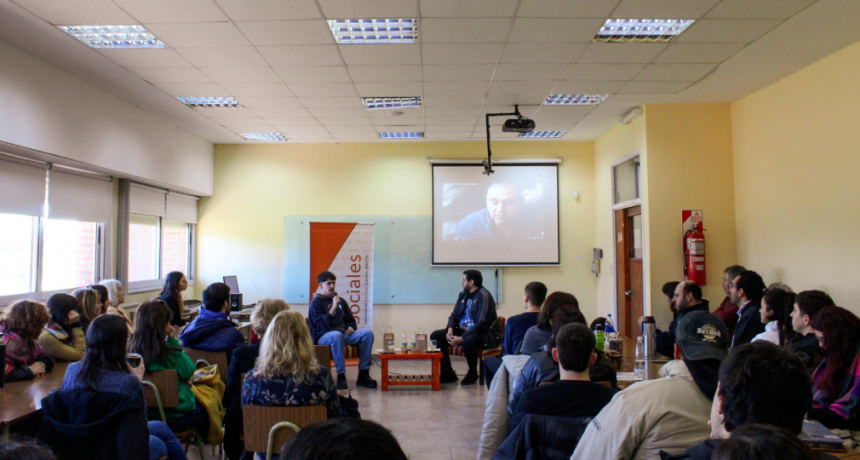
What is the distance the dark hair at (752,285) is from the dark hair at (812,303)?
1.20m

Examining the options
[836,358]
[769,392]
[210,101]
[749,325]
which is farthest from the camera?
[210,101]

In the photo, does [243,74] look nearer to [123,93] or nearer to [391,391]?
[123,93]

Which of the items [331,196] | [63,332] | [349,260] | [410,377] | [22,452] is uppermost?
[331,196]

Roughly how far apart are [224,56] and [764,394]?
4339 mm

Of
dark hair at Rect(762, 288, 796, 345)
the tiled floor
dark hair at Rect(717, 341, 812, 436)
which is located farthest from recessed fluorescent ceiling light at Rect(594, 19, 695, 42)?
the tiled floor

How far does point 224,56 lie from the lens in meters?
4.21

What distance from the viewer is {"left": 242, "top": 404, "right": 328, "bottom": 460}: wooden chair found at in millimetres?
2396

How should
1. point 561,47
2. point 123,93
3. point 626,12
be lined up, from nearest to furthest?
point 626,12 → point 561,47 → point 123,93

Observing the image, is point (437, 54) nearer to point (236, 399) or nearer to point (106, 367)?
point (236, 399)

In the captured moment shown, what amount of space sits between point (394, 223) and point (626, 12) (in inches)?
190

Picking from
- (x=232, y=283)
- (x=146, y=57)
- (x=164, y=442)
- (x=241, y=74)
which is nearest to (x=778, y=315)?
(x=164, y=442)

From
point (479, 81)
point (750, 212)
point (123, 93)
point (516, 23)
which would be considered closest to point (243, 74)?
point (123, 93)

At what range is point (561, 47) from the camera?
13.3ft

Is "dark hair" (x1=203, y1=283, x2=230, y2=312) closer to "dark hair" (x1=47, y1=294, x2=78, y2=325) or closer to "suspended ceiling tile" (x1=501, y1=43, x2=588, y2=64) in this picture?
"dark hair" (x1=47, y1=294, x2=78, y2=325)
